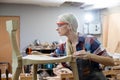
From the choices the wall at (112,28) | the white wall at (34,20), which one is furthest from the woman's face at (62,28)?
the white wall at (34,20)

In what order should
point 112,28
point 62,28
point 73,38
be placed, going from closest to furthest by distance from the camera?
point 62,28 → point 73,38 → point 112,28

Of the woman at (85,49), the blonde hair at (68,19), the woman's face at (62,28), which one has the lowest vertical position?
the woman at (85,49)

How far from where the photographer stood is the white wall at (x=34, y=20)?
286 inches

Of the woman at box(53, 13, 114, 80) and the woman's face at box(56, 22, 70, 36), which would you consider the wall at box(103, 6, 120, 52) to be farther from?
the woman's face at box(56, 22, 70, 36)

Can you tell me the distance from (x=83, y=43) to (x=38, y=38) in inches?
226

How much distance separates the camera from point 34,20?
7.40 meters

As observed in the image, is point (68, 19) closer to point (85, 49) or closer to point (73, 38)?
point (73, 38)

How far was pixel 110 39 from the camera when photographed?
21.7 feet

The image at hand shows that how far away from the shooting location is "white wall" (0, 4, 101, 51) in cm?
726

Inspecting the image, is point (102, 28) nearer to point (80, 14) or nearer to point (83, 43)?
point (80, 14)

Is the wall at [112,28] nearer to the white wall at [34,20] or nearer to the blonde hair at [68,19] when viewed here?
the white wall at [34,20]

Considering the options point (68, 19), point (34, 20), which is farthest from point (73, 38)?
point (34, 20)

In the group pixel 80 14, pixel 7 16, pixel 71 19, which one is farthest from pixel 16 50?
pixel 80 14

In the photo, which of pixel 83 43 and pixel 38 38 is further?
pixel 38 38
